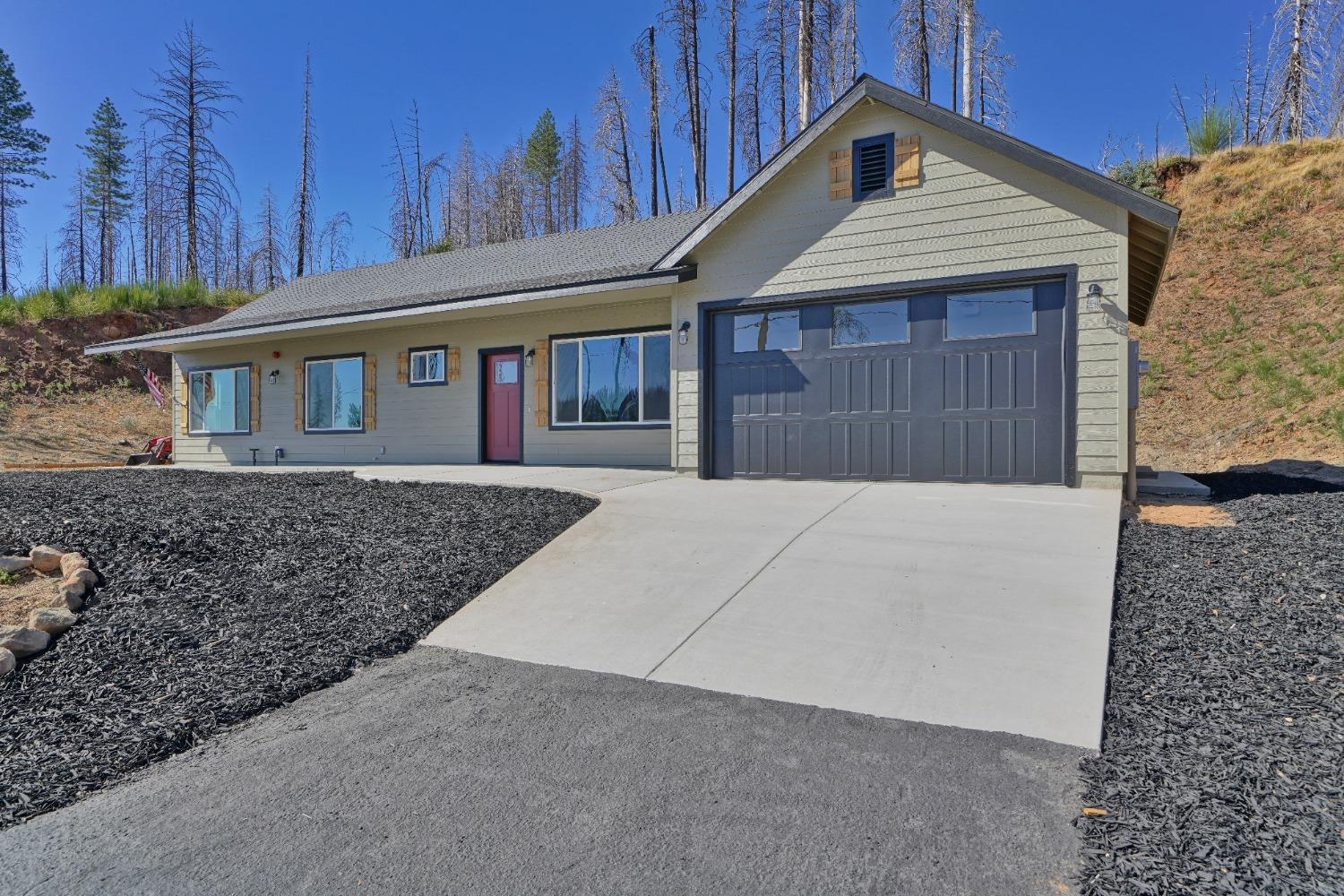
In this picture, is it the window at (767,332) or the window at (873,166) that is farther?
the window at (767,332)

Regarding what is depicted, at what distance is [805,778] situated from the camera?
2.23 metres

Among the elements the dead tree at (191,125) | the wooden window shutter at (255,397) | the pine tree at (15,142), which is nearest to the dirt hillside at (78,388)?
the dead tree at (191,125)

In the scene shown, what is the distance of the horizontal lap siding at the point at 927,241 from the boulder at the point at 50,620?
236 inches

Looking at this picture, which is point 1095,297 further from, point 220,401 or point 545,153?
point 545,153

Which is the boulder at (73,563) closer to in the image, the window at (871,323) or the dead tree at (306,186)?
the window at (871,323)

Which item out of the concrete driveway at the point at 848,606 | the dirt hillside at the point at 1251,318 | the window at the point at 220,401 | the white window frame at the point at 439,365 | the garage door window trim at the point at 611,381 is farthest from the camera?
the window at the point at 220,401

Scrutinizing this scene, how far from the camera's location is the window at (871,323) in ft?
24.1

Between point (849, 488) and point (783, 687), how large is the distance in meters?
4.30

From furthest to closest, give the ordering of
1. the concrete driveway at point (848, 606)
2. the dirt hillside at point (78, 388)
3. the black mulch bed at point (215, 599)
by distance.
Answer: the dirt hillside at point (78, 388) → the concrete driveway at point (848, 606) → the black mulch bed at point (215, 599)

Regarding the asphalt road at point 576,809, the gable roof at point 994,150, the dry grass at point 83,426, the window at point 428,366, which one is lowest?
the asphalt road at point 576,809

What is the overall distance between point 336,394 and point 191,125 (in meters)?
20.7

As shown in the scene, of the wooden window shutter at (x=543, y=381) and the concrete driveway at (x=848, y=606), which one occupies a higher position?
the wooden window shutter at (x=543, y=381)

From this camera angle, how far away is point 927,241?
722 centimetres

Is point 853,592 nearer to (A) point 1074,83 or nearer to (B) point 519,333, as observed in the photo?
(B) point 519,333
